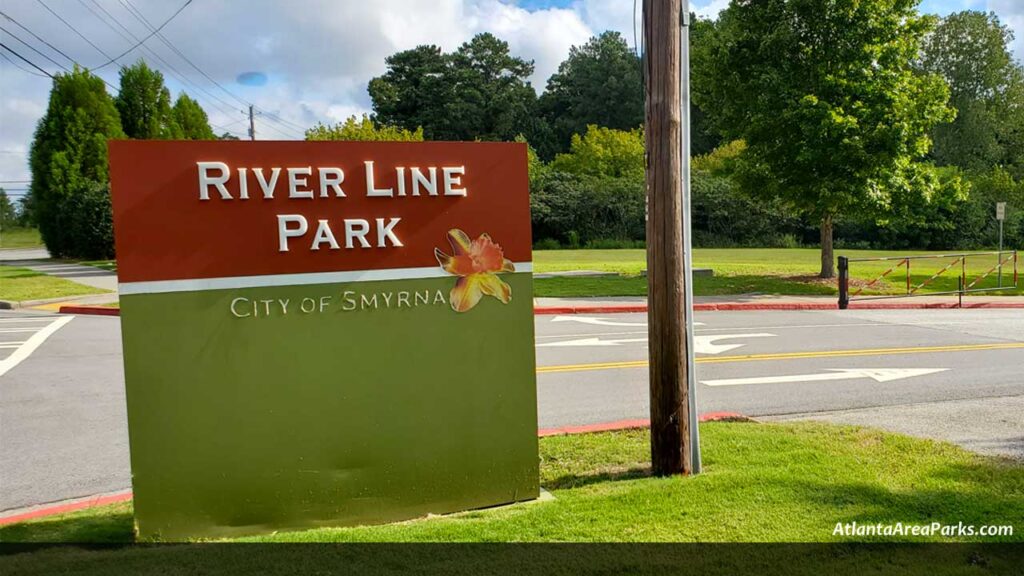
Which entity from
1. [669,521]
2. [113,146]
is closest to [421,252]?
Result: [113,146]

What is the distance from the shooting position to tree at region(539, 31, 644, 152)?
257ft

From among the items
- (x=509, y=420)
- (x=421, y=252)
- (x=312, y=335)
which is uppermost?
(x=421, y=252)

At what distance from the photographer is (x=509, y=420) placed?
17.0ft

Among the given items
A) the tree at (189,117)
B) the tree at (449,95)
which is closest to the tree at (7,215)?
the tree at (449,95)

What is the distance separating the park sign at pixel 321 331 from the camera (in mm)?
4387

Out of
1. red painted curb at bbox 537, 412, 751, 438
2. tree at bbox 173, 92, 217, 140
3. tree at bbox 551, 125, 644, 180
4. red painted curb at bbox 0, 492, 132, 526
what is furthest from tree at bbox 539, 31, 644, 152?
red painted curb at bbox 0, 492, 132, 526

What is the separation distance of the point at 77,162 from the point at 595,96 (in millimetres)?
54873

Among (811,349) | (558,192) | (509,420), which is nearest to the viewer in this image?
(509,420)

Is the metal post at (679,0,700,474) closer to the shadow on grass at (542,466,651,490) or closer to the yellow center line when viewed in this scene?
the shadow on grass at (542,466,651,490)

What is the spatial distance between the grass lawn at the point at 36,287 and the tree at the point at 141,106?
13.4 metres

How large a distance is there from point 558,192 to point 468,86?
20.2 meters

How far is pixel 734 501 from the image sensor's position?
486cm

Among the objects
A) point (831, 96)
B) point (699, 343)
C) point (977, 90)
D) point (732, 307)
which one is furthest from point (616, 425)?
Answer: point (977, 90)

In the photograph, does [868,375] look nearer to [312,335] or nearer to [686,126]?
[686,126]
